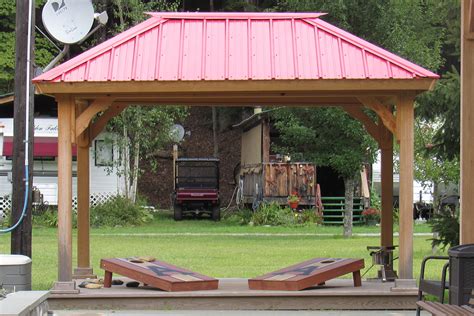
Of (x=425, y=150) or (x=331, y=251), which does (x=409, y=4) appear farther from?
(x=425, y=150)

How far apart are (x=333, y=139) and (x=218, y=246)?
5.80m

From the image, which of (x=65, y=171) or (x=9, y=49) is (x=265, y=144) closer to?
(x=9, y=49)

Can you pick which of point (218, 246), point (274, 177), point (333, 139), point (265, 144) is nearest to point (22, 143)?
point (218, 246)

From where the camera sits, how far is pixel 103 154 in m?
37.4

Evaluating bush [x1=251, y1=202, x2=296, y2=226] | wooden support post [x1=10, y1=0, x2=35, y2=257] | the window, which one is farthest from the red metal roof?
the window

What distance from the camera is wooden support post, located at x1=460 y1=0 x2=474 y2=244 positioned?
1108 centimetres

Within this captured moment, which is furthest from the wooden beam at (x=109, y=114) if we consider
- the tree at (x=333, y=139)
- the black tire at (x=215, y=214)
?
the black tire at (x=215, y=214)

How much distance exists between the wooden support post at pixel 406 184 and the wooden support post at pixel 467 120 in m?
1.34

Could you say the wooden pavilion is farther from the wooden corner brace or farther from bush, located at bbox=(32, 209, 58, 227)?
bush, located at bbox=(32, 209, 58, 227)

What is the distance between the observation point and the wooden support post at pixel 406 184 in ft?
40.7

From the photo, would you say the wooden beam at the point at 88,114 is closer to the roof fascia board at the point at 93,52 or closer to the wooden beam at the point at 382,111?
the roof fascia board at the point at 93,52

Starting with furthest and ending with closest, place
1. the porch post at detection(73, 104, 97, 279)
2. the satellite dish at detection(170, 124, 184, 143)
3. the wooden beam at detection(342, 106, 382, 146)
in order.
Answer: the satellite dish at detection(170, 124, 184, 143) < the porch post at detection(73, 104, 97, 279) < the wooden beam at detection(342, 106, 382, 146)

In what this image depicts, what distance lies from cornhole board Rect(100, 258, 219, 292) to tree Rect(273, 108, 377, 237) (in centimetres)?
1479

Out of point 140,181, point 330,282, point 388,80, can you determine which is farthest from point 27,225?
point 140,181
